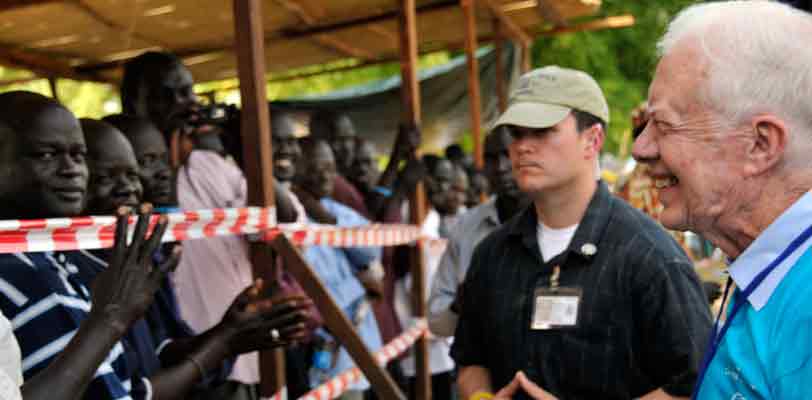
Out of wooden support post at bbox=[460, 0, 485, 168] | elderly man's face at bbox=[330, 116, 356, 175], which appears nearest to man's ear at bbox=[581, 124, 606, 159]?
elderly man's face at bbox=[330, 116, 356, 175]

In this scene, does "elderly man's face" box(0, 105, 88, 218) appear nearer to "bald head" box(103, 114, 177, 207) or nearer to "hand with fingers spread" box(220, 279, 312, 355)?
"hand with fingers spread" box(220, 279, 312, 355)

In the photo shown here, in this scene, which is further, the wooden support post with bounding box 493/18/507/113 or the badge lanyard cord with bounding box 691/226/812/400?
the wooden support post with bounding box 493/18/507/113

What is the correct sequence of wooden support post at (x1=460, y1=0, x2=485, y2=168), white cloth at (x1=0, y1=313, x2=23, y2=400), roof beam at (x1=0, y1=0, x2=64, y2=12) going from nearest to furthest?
white cloth at (x1=0, y1=313, x2=23, y2=400)
roof beam at (x1=0, y1=0, x2=64, y2=12)
wooden support post at (x1=460, y1=0, x2=485, y2=168)

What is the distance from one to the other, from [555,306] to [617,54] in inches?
503

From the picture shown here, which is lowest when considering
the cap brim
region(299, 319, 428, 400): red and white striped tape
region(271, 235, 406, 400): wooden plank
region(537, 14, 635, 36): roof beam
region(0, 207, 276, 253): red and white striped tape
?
region(299, 319, 428, 400): red and white striped tape

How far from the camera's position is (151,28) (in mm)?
5895

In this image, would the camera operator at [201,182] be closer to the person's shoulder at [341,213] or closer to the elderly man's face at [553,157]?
the person's shoulder at [341,213]

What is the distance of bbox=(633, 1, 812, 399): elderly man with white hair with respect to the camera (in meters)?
1.21

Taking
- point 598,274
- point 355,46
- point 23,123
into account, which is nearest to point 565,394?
point 598,274

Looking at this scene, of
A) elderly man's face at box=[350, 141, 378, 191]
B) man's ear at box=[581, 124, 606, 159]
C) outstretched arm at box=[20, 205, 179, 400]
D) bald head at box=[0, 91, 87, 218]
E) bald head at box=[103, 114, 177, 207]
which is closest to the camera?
outstretched arm at box=[20, 205, 179, 400]

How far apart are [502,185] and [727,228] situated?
336 centimetres

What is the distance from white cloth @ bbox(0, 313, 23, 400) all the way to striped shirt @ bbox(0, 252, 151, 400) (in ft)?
2.10

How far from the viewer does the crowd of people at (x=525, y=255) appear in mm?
1267

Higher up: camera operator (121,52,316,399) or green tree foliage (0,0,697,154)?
green tree foliage (0,0,697,154)
